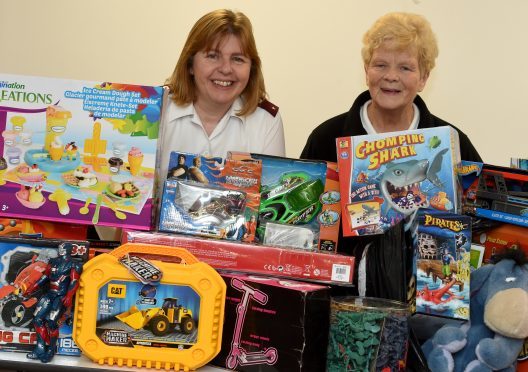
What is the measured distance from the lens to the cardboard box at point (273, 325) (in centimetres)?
152

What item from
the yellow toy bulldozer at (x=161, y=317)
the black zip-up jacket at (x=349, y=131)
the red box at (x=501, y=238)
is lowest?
the yellow toy bulldozer at (x=161, y=317)

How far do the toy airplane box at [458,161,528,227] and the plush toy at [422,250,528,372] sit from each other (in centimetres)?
17

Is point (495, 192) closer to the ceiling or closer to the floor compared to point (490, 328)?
closer to the ceiling

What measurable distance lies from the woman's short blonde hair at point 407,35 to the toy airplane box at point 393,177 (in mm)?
539

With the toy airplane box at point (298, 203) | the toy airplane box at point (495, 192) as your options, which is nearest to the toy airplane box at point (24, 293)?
the toy airplane box at point (298, 203)

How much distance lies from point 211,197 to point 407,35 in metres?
0.89

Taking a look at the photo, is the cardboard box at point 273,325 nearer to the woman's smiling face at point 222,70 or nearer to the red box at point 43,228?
the red box at point 43,228

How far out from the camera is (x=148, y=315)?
5.06 feet

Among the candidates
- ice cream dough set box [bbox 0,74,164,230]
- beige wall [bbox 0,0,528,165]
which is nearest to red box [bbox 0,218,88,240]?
ice cream dough set box [bbox 0,74,164,230]

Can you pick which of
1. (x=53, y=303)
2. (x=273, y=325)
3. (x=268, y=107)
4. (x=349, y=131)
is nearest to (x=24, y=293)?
(x=53, y=303)

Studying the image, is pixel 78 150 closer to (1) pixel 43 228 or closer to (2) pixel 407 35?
(1) pixel 43 228

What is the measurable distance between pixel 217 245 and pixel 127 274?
23 centimetres

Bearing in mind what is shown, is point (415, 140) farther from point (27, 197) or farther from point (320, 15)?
point (320, 15)

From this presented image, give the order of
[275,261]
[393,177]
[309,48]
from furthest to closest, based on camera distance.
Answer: [309,48] < [393,177] < [275,261]
